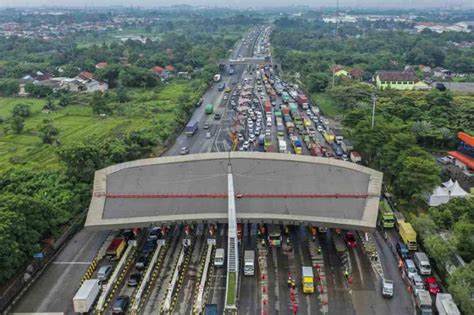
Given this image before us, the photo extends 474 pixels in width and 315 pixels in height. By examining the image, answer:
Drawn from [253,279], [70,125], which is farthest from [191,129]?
[253,279]

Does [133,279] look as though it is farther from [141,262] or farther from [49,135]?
[49,135]

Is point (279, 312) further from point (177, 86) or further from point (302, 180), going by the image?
point (177, 86)

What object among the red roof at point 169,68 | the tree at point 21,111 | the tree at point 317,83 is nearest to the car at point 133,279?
the tree at point 21,111

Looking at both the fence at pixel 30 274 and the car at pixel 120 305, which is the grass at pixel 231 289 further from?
the fence at pixel 30 274

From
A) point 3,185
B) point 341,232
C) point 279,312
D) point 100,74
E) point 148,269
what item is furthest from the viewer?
point 100,74

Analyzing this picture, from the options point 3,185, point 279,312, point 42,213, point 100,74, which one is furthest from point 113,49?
point 279,312
